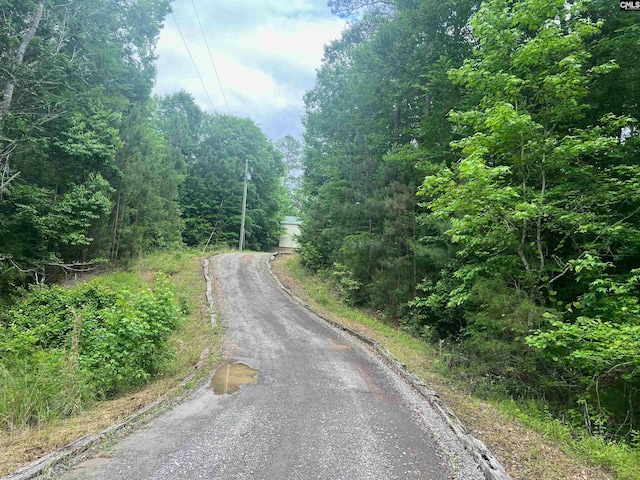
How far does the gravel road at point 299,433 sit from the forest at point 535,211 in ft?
8.18

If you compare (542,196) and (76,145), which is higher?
(76,145)

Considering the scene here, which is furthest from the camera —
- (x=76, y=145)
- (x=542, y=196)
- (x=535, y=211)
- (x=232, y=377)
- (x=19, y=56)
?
(x=76, y=145)

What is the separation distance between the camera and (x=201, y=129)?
35844 millimetres

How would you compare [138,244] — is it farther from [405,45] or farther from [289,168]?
[289,168]

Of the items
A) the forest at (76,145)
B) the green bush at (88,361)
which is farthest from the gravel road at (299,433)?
the forest at (76,145)

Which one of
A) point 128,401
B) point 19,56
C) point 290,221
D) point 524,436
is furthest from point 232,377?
point 290,221

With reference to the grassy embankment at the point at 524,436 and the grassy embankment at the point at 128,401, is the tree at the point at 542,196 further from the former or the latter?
the grassy embankment at the point at 128,401

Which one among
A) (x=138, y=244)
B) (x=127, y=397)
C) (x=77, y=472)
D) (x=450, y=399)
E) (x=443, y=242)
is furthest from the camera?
(x=138, y=244)

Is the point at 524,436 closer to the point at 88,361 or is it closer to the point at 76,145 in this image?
the point at 88,361

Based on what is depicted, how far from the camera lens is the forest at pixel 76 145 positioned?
11047 mm

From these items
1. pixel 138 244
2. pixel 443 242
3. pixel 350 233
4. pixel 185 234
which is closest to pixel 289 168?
pixel 185 234

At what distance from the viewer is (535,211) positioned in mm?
6430

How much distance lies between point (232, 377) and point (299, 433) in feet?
7.72

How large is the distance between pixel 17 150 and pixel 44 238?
311 cm
